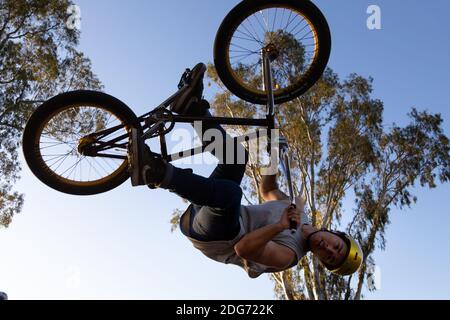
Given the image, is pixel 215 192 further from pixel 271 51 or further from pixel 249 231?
pixel 271 51

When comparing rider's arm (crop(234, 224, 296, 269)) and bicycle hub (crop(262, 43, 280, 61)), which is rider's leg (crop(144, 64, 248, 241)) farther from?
bicycle hub (crop(262, 43, 280, 61))

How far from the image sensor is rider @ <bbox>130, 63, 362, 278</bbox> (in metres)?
2.74

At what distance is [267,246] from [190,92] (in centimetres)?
112

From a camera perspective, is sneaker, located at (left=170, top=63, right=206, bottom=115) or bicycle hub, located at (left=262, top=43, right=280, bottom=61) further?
bicycle hub, located at (left=262, top=43, right=280, bottom=61)

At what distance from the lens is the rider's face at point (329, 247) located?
3.31 m

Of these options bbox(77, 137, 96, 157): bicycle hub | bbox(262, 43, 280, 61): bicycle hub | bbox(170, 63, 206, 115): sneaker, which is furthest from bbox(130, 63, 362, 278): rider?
bbox(77, 137, 96, 157): bicycle hub

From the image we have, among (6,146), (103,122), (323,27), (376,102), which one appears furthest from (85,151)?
(376,102)

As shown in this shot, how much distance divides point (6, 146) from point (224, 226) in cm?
1183

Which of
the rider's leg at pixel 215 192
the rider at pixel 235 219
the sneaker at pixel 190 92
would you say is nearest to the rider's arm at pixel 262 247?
the rider at pixel 235 219

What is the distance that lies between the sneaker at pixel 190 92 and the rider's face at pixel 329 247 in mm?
1223

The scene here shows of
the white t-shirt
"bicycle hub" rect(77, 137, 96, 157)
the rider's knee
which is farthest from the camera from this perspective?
"bicycle hub" rect(77, 137, 96, 157)

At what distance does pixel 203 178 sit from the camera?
277 cm

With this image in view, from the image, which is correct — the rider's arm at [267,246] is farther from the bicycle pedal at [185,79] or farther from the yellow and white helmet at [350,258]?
the bicycle pedal at [185,79]
